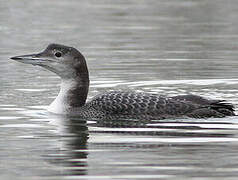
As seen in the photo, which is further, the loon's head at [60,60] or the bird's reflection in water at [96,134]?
the loon's head at [60,60]

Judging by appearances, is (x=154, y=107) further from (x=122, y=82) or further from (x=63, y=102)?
(x=122, y=82)

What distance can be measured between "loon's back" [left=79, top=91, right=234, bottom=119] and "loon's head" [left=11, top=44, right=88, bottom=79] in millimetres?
612

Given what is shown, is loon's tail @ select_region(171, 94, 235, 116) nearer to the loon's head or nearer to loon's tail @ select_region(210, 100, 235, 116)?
loon's tail @ select_region(210, 100, 235, 116)

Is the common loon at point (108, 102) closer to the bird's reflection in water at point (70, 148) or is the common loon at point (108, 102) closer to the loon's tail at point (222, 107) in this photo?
the loon's tail at point (222, 107)

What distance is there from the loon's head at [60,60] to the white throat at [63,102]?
0.13m

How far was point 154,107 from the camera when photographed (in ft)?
34.9

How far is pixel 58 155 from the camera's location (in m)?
8.71

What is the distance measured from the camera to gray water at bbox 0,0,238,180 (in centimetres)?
830

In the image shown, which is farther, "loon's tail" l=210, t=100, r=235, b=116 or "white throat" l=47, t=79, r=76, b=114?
"white throat" l=47, t=79, r=76, b=114

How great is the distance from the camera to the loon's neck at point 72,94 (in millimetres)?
11227

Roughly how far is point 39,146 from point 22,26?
11675mm

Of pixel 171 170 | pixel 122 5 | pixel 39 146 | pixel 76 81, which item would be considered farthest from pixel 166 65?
pixel 122 5

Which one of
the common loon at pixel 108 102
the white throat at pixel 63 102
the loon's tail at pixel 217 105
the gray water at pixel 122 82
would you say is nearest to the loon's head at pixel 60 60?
the common loon at pixel 108 102

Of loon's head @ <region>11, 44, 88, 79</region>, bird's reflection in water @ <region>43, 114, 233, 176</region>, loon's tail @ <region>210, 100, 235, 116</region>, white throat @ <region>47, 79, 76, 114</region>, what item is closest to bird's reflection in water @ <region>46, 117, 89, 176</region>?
bird's reflection in water @ <region>43, 114, 233, 176</region>
